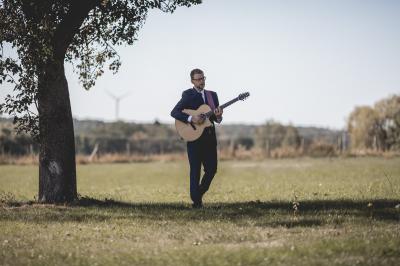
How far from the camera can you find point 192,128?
1044 cm

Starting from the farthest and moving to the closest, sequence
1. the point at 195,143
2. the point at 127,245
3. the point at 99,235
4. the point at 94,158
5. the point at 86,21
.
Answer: the point at 94,158
the point at 86,21
the point at 195,143
the point at 99,235
the point at 127,245

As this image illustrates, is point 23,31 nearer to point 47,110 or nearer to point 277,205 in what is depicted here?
point 47,110

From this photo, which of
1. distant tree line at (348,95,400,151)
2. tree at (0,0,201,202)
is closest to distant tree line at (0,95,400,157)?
distant tree line at (348,95,400,151)

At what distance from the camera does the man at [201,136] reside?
34.0 feet

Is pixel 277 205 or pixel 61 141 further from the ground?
pixel 61 141

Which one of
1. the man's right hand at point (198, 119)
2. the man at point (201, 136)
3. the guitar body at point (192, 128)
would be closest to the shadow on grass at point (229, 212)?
the man at point (201, 136)

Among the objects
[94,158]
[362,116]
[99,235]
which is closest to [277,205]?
[99,235]

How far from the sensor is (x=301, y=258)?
20.5 feet

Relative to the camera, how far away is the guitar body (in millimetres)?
10344

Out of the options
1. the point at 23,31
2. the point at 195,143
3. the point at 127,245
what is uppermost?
the point at 23,31

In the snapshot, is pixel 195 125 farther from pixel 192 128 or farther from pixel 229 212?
pixel 229 212

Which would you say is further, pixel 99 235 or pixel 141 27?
pixel 141 27

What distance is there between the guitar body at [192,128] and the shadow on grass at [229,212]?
1.37 metres

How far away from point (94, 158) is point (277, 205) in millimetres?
30997
